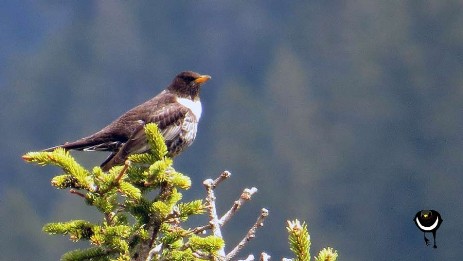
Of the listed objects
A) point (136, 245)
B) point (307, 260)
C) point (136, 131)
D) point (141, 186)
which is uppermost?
point (136, 131)

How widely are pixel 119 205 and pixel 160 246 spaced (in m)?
0.28

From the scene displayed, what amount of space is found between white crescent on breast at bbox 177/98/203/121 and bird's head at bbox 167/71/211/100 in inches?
3.4

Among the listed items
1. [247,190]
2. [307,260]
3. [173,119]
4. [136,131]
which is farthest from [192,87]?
[307,260]

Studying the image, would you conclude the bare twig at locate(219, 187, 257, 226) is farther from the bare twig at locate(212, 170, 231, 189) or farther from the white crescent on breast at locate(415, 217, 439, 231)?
the white crescent on breast at locate(415, 217, 439, 231)

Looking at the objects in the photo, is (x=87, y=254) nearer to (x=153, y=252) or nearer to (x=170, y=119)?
(x=153, y=252)

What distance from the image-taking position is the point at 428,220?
10.3 feet

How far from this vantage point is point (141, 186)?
10.8ft

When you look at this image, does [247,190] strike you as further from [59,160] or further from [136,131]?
[136,131]

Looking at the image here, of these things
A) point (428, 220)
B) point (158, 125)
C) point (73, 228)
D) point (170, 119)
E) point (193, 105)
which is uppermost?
point (193, 105)

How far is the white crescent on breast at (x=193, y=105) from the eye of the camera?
7298 millimetres

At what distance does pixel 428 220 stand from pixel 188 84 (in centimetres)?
489

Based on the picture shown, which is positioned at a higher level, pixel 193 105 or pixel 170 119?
pixel 193 105

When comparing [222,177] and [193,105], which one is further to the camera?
[193,105]

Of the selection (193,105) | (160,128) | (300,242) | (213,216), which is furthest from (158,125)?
(300,242)
